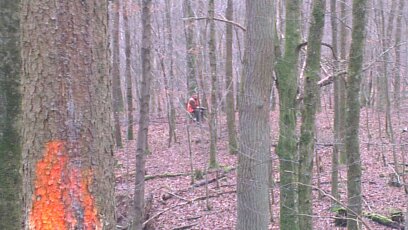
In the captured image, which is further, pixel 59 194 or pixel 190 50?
pixel 190 50

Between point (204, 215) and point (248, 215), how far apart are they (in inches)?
191

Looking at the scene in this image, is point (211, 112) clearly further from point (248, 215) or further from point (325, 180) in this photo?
point (248, 215)

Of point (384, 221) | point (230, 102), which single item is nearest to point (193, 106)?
point (230, 102)

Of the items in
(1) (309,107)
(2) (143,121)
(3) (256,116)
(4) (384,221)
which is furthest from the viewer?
(4) (384,221)

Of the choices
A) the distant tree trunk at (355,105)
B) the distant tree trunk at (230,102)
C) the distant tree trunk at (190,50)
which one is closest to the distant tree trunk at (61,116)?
the distant tree trunk at (355,105)

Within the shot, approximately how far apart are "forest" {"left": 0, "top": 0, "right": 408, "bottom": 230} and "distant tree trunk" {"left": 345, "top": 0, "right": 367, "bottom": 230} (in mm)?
18

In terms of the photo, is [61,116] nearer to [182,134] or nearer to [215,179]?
[215,179]

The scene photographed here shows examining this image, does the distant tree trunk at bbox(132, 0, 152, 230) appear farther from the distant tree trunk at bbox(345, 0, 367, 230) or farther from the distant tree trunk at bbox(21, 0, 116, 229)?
the distant tree trunk at bbox(21, 0, 116, 229)

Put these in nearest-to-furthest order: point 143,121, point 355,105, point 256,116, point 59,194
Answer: point 59,194
point 256,116
point 143,121
point 355,105

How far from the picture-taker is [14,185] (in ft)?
18.3

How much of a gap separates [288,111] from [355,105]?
43.8 inches

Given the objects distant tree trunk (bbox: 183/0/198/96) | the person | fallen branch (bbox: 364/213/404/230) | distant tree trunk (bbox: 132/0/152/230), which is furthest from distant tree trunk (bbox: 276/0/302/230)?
the person

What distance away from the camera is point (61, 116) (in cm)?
204

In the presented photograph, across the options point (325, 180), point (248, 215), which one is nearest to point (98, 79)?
point (248, 215)
